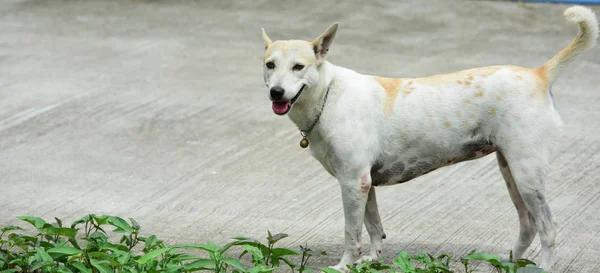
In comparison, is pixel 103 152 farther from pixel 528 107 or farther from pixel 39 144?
pixel 528 107

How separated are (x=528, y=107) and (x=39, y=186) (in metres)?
3.54

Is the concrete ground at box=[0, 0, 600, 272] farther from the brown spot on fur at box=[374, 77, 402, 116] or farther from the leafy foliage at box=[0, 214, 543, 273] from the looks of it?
the brown spot on fur at box=[374, 77, 402, 116]

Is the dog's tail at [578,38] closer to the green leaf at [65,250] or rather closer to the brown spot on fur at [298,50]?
the brown spot on fur at [298,50]

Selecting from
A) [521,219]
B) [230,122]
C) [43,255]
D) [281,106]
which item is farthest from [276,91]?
[230,122]

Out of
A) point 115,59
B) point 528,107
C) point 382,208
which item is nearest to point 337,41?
point 115,59

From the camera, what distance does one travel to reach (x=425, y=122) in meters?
5.22

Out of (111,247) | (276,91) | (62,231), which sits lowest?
(111,247)

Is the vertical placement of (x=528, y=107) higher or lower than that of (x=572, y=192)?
higher

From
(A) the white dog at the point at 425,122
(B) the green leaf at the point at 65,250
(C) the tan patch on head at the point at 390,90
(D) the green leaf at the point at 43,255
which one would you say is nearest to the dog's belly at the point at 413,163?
(A) the white dog at the point at 425,122

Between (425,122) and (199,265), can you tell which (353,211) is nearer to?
(425,122)

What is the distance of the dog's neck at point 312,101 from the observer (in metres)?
5.14

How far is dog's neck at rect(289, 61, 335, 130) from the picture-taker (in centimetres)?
514

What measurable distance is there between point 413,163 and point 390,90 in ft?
1.40

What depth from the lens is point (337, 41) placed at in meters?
10.5
